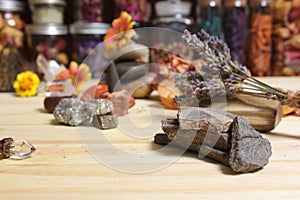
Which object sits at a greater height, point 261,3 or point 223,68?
point 261,3

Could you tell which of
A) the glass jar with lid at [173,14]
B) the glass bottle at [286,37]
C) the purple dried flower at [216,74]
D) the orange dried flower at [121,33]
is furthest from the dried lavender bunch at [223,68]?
the glass bottle at [286,37]

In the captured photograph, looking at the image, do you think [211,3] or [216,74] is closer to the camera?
[216,74]

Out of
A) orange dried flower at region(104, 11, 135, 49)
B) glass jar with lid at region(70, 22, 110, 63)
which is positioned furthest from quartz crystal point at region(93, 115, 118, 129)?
glass jar with lid at region(70, 22, 110, 63)

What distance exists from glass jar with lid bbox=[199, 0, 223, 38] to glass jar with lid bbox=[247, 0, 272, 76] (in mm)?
88

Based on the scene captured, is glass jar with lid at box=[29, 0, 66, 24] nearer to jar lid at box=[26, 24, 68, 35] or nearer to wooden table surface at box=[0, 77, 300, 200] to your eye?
jar lid at box=[26, 24, 68, 35]

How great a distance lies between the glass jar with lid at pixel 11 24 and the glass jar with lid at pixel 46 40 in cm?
2

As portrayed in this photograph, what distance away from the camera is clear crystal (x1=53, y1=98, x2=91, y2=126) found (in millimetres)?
517

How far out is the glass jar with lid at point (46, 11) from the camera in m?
0.87

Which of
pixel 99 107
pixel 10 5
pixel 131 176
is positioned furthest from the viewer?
pixel 10 5

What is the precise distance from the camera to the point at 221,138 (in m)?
0.38

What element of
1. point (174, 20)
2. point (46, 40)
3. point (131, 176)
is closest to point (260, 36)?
point (174, 20)

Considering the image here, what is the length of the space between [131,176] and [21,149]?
0.52 feet

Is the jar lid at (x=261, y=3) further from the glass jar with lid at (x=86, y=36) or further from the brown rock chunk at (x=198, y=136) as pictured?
the brown rock chunk at (x=198, y=136)

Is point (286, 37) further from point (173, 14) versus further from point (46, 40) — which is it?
point (46, 40)
